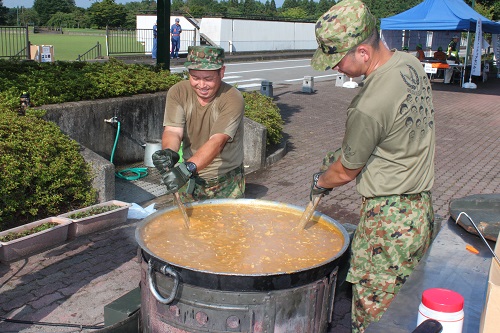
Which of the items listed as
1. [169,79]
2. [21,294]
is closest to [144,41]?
[169,79]

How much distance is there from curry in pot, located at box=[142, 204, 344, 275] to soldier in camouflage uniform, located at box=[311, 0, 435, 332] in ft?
0.88

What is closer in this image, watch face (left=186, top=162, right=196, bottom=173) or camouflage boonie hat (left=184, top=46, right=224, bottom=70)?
watch face (left=186, top=162, right=196, bottom=173)

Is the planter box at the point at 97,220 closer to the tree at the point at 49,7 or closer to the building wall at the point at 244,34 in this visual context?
the building wall at the point at 244,34

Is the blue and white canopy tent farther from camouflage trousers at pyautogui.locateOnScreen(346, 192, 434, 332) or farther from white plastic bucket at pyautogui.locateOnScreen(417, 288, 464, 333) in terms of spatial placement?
white plastic bucket at pyautogui.locateOnScreen(417, 288, 464, 333)

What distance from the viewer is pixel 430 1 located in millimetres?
20438

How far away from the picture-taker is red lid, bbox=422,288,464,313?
5.64ft

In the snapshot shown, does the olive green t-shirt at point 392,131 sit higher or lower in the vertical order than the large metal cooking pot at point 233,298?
higher

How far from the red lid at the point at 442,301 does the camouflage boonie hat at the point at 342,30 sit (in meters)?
1.23

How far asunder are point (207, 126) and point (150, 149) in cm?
421

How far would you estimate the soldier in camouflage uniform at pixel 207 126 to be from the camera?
3.52m

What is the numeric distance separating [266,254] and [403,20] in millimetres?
18242

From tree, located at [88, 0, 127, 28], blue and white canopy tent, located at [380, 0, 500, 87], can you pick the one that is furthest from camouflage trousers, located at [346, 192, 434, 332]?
tree, located at [88, 0, 127, 28]

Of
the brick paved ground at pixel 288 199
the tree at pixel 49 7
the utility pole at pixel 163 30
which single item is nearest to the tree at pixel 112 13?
the tree at pixel 49 7

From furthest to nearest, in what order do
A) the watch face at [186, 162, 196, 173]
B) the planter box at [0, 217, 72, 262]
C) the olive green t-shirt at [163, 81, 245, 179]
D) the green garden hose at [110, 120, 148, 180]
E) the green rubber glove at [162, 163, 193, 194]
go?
the green garden hose at [110, 120, 148, 180]
the planter box at [0, 217, 72, 262]
the olive green t-shirt at [163, 81, 245, 179]
the watch face at [186, 162, 196, 173]
the green rubber glove at [162, 163, 193, 194]
